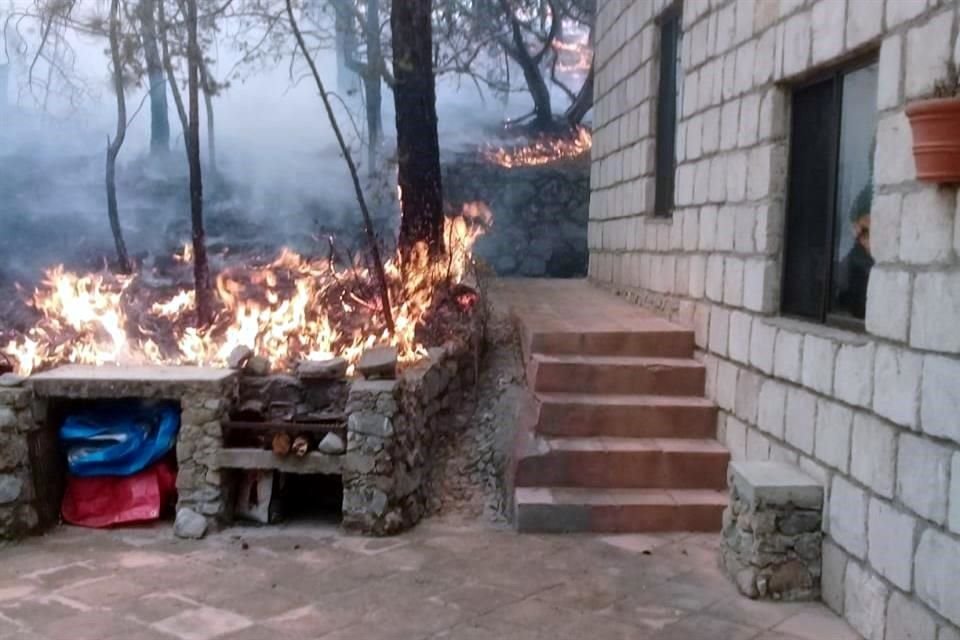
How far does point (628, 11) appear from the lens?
329 inches

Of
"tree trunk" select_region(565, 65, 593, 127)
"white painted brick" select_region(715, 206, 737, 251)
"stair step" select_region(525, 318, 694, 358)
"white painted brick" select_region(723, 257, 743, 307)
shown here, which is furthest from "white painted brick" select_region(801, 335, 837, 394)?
"tree trunk" select_region(565, 65, 593, 127)

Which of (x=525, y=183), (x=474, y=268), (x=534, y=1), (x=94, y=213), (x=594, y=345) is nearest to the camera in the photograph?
(x=594, y=345)

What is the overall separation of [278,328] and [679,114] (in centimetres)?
331

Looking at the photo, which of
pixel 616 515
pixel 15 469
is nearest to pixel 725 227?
pixel 616 515

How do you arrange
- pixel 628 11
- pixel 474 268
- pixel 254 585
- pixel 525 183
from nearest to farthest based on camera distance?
1. pixel 254 585
2. pixel 628 11
3. pixel 474 268
4. pixel 525 183

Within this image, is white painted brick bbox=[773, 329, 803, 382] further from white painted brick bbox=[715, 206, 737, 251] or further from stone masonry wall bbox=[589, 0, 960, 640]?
white painted brick bbox=[715, 206, 737, 251]

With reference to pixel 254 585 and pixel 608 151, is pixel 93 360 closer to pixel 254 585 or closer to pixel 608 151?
pixel 254 585

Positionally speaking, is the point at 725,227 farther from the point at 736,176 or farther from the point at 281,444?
the point at 281,444

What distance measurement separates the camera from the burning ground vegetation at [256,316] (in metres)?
A: 6.67

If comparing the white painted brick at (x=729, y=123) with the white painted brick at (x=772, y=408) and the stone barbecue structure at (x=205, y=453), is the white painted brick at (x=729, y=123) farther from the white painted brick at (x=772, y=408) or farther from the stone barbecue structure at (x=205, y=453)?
the stone barbecue structure at (x=205, y=453)

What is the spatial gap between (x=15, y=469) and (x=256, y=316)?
2.33 metres

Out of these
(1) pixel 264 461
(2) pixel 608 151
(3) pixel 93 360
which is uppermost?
(2) pixel 608 151

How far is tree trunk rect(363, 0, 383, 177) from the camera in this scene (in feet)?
40.0

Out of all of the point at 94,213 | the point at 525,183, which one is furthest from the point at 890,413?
the point at 525,183
